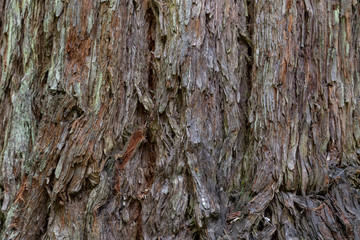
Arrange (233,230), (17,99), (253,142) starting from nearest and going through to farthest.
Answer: (233,230), (253,142), (17,99)

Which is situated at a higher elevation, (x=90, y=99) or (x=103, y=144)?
(x=90, y=99)

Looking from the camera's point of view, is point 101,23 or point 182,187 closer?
point 182,187

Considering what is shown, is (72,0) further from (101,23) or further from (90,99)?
(90,99)

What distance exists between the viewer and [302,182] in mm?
1877

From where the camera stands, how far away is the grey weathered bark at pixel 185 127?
1826mm

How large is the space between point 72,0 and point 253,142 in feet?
4.14

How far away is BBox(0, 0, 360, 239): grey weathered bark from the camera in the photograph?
1826mm

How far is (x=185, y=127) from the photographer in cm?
186

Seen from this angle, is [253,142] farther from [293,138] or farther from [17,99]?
[17,99]

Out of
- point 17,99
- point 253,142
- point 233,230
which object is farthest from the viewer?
point 17,99

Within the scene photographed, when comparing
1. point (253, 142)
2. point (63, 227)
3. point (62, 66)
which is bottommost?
point (63, 227)

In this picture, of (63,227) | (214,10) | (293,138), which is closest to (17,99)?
(63,227)

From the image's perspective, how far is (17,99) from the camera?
6.72ft

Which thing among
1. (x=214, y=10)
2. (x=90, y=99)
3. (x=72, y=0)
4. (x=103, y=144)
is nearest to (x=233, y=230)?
(x=103, y=144)
